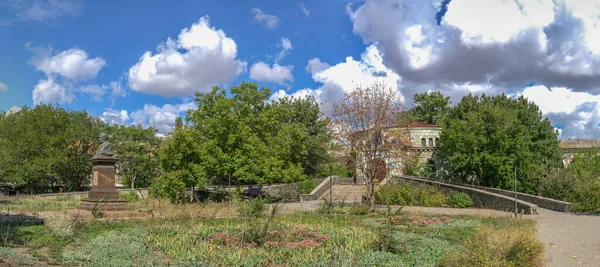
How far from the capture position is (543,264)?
9547 millimetres

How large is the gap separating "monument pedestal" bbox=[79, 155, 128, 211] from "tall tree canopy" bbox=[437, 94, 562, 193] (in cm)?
3084

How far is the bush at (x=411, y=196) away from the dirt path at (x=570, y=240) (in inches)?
401

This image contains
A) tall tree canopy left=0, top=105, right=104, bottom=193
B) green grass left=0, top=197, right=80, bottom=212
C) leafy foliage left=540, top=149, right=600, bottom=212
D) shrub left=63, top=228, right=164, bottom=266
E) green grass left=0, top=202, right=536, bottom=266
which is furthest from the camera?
tall tree canopy left=0, top=105, right=104, bottom=193

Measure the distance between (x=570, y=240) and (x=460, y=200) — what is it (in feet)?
55.4

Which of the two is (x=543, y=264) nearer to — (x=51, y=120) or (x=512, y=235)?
(x=512, y=235)

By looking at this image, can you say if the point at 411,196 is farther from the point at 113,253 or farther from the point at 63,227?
the point at 113,253

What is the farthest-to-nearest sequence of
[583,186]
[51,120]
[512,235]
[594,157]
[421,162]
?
1. [421,162]
2. [594,157]
3. [51,120]
4. [583,186]
5. [512,235]

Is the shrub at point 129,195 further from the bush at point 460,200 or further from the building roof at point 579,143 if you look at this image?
the building roof at point 579,143

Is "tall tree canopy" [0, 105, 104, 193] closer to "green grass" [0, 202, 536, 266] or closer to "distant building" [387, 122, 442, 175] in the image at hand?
"green grass" [0, 202, 536, 266]

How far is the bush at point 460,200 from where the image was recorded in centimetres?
2909

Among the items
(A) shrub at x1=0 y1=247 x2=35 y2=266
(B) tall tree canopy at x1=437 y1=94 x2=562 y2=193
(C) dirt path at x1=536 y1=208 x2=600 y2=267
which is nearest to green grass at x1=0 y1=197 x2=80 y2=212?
(A) shrub at x1=0 y1=247 x2=35 y2=266

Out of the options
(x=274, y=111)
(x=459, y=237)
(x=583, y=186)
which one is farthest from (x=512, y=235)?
(x=274, y=111)

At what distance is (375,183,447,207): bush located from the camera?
2947 centimetres

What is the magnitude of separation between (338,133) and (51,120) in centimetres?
3175
